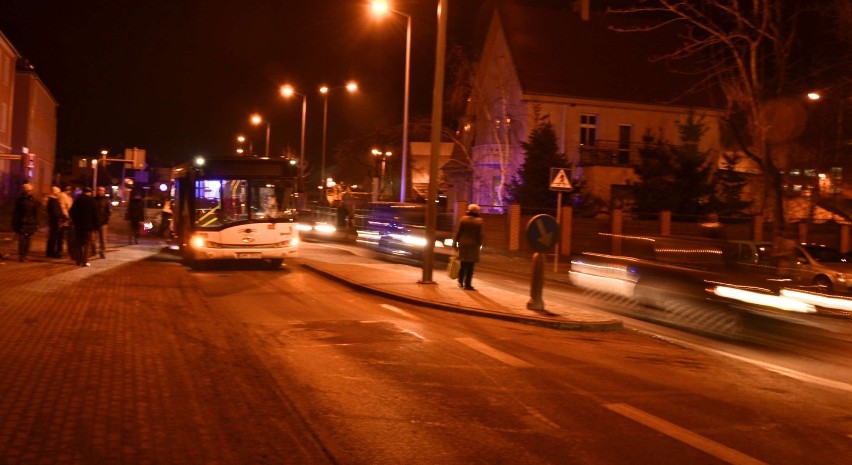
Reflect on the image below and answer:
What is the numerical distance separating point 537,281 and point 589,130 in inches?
1089

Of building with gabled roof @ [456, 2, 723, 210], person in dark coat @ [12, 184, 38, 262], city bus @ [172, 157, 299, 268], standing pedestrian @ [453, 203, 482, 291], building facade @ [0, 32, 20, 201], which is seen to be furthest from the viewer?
building facade @ [0, 32, 20, 201]

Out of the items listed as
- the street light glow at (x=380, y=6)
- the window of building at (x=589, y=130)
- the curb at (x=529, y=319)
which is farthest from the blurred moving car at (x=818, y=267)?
the window of building at (x=589, y=130)

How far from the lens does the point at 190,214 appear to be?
61.0 ft

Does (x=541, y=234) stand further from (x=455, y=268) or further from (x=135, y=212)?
(x=135, y=212)

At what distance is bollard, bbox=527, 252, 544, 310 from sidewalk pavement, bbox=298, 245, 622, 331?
142mm

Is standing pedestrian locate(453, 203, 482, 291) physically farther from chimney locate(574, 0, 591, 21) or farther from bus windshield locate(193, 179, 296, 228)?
chimney locate(574, 0, 591, 21)

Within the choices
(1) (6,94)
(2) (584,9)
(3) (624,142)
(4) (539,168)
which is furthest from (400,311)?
(1) (6,94)

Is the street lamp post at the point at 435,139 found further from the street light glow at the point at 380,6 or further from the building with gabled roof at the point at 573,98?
the building with gabled roof at the point at 573,98

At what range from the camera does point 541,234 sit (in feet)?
41.8

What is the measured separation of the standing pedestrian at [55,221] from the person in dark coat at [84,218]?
0.43 meters

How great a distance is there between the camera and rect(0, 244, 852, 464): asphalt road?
19.1 feet

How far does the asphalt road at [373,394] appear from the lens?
5832mm

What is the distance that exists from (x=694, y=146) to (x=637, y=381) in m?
28.0

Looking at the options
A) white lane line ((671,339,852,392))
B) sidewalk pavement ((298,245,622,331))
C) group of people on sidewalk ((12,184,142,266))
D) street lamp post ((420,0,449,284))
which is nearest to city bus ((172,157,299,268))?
sidewalk pavement ((298,245,622,331))
